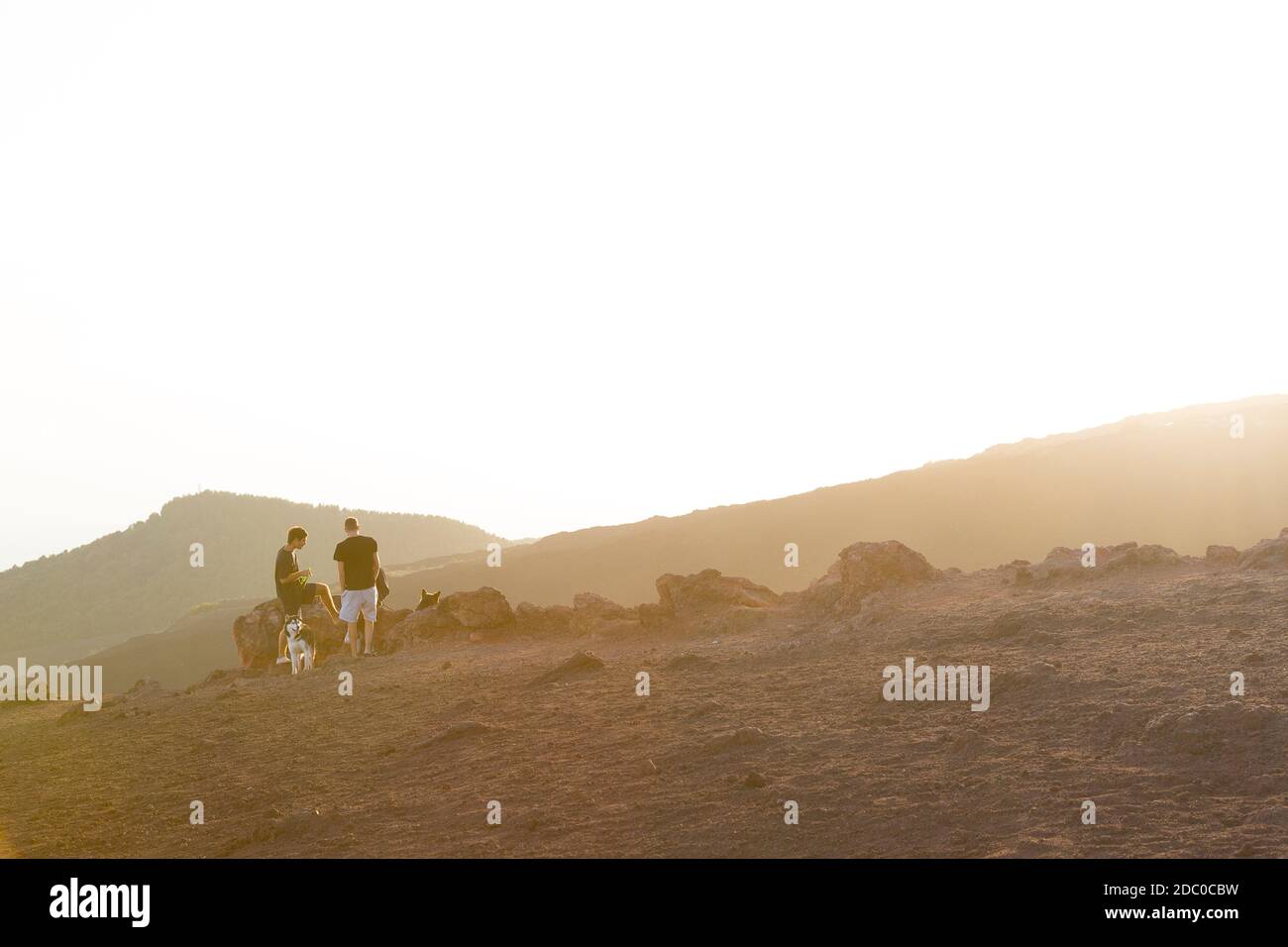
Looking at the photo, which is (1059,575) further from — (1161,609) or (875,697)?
(875,697)

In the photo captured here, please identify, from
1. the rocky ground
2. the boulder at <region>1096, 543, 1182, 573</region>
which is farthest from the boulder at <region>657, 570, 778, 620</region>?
the boulder at <region>1096, 543, 1182, 573</region>

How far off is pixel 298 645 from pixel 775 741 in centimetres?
870

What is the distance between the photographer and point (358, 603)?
51.1ft

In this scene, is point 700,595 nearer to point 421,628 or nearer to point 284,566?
point 421,628

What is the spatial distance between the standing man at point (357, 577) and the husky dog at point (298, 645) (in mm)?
574

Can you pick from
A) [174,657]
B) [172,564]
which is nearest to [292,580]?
[174,657]

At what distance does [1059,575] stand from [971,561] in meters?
18.6

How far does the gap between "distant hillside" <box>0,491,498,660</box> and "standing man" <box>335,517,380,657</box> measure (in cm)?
4373

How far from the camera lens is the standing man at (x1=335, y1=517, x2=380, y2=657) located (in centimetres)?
1480

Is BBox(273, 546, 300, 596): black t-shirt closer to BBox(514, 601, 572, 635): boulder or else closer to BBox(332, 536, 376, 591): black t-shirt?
BBox(332, 536, 376, 591): black t-shirt
